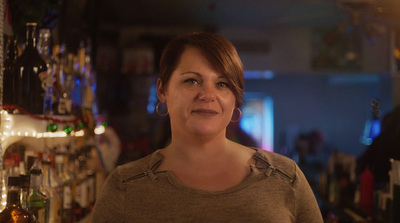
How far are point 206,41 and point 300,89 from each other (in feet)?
20.4

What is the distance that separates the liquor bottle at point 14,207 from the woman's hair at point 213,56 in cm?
56

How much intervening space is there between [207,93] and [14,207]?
0.71 m

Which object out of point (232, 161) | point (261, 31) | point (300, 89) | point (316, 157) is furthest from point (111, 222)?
point (300, 89)

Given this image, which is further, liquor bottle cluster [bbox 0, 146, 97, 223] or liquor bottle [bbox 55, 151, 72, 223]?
liquor bottle [bbox 55, 151, 72, 223]

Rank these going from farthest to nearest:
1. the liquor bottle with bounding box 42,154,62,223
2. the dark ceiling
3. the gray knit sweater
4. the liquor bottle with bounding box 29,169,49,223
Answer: the dark ceiling, the liquor bottle with bounding box 42,154,62,223, the liquor bottle with bounding box 29,169,49,223, the gray knit sweater

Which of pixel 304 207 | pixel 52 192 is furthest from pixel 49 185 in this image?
pixel 304 207

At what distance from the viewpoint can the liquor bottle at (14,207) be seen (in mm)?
1399

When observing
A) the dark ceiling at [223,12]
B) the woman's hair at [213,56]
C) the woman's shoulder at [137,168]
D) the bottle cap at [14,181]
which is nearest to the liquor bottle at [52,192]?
the bottle cap at [14,181]

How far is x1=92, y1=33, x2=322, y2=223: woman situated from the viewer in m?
1.25

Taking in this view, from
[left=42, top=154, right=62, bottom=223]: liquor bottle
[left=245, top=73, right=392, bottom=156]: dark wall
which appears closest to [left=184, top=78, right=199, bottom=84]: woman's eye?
[left=42, top=154, right=62, bottom=223]: liquor bottle

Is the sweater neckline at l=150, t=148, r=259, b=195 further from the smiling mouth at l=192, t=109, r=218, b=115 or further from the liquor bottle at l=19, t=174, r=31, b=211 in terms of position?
the liquor bottle at l=19, t=174, r=31, b=211

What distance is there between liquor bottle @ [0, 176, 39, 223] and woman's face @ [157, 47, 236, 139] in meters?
0.54

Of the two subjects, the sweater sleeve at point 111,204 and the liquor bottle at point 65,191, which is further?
the liquor bottle at point 65,191

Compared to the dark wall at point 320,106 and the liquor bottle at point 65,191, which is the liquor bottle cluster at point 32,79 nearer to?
the liquor bottle at point 65,191
